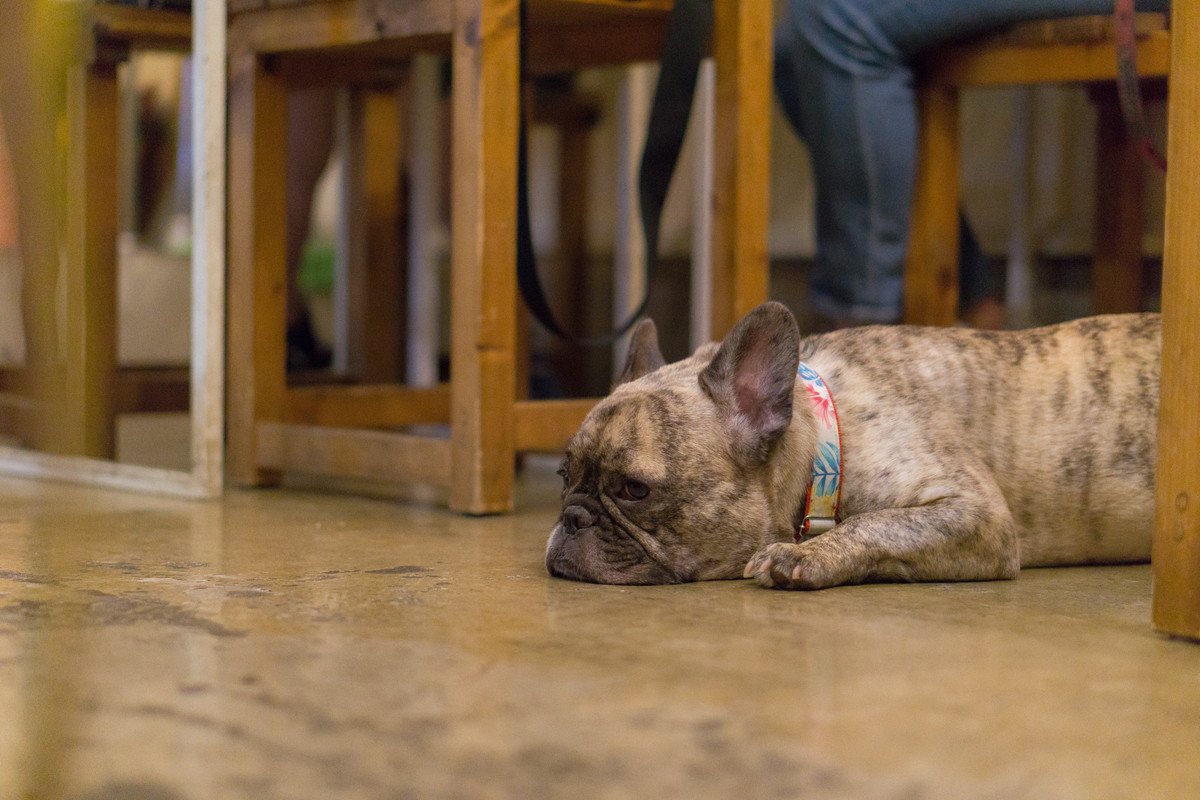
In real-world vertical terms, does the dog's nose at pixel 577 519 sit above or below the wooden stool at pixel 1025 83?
below

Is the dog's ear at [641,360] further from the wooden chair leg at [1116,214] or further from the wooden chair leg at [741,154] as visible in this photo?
the wooden chair leg at [1116,214]

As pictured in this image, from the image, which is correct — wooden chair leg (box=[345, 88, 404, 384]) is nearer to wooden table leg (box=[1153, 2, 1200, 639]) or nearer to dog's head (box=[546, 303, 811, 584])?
dog's head (box=[546, 303, 811, 584])

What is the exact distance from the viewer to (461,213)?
2.61 meters

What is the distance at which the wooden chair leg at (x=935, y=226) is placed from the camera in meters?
3.15

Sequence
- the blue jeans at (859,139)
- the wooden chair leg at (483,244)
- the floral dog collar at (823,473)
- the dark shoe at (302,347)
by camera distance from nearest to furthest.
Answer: the floral dog collar at (823,473)
the wooden chair leg at (483,244)
the blue jeans at (859,139)
the dark shoe at (302,347)

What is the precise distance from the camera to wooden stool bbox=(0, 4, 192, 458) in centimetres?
303

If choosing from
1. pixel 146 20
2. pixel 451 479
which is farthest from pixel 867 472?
pixel 146 20

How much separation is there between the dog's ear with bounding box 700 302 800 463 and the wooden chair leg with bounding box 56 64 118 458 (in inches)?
64.0

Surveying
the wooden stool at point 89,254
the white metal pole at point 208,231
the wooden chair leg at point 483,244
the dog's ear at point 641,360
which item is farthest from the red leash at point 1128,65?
the wooden stool at point 89,254

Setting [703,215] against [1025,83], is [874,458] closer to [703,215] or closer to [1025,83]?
[1025,83]

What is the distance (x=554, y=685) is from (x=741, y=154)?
1680 mm

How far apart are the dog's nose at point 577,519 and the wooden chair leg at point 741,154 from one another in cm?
97

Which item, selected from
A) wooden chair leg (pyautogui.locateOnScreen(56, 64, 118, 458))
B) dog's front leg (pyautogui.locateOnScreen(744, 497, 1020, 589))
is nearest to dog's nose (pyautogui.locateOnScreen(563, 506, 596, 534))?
dog's front leg (pyautogui.locateOnScreen(744, 497, 1020, 589))

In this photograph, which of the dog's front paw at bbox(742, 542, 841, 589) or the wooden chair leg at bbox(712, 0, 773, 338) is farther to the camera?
the wooden chair leg at bbox(712, 0, 773, 338)
